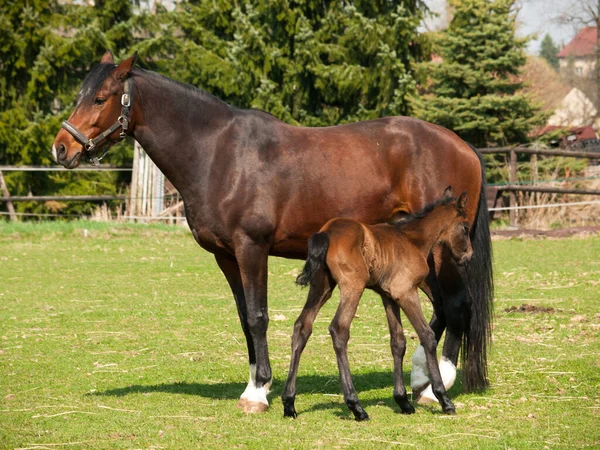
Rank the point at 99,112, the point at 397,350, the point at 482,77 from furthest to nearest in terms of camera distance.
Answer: the point at 482,77, the point at 99,112, the point at 397,350

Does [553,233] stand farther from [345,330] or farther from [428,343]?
[345,330]

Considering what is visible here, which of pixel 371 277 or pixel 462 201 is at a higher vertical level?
pixel 462 201

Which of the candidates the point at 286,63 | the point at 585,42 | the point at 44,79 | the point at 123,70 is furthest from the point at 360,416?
the point at 585,42

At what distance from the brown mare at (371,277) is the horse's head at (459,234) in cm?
4

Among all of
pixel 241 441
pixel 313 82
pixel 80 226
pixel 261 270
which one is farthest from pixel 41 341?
pixel 313 82

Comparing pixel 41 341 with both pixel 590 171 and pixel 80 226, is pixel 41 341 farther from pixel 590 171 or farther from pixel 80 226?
pixel 590 171

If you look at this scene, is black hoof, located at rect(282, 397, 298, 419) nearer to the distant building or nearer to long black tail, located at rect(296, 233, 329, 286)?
long black tail, located at rect(296, 233, 329, 286)

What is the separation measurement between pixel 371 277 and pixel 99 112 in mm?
2218

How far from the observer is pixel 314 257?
5.46 meters

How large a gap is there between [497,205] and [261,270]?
1530 cm

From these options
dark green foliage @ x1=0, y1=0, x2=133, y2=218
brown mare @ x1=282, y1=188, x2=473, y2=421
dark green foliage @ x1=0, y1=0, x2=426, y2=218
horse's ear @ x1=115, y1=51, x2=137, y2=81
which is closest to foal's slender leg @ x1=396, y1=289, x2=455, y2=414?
brown mare @ x1=282, y1=188, x2=473, y2=421

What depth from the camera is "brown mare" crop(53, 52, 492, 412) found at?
19.9 ft

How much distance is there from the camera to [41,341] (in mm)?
8406

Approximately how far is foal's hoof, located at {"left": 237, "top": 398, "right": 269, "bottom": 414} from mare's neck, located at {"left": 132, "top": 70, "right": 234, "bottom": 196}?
153 centimetres
